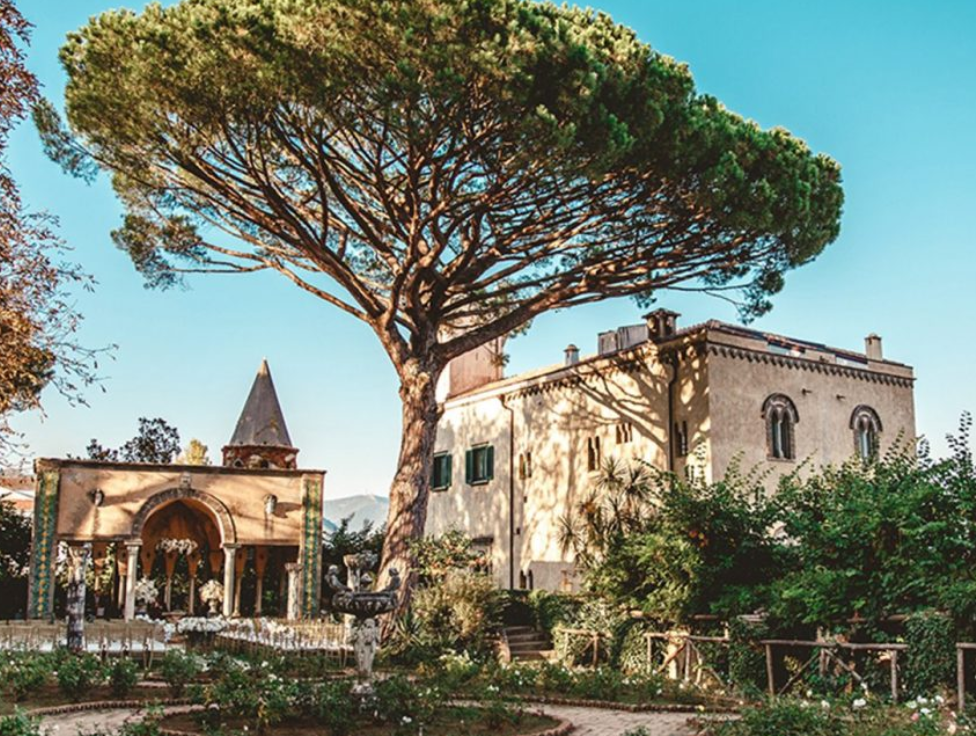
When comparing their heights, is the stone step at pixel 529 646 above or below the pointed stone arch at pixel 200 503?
below

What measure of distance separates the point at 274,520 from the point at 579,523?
23.9 feet

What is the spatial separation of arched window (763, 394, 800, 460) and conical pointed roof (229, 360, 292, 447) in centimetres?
1218

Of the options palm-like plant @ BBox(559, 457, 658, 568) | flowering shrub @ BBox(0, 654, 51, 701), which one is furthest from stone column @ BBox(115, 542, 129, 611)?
flowering shrub @ BBox(0, 654, 51, 701)

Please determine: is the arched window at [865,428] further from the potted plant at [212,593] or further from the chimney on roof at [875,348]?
the potted plant at [212,593]

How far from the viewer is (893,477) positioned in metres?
13.8

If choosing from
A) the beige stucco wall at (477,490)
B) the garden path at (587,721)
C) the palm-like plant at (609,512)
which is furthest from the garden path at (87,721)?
the beige stucco wall at (477,490)

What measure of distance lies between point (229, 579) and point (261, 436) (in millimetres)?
4378

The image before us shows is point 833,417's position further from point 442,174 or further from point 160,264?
point 160,264

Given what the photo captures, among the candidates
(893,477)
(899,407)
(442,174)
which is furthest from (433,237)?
(899,407)

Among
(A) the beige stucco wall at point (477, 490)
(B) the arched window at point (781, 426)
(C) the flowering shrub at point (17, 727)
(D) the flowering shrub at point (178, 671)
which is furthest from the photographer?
(A) the beige stucco wall at point (477, 490)

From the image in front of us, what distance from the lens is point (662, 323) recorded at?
2233cm

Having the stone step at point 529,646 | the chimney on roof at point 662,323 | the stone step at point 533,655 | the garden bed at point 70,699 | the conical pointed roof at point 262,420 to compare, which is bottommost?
the stone step at point 533,655

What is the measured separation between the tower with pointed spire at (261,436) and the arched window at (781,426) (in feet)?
39.7

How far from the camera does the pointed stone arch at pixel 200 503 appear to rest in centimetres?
2328
